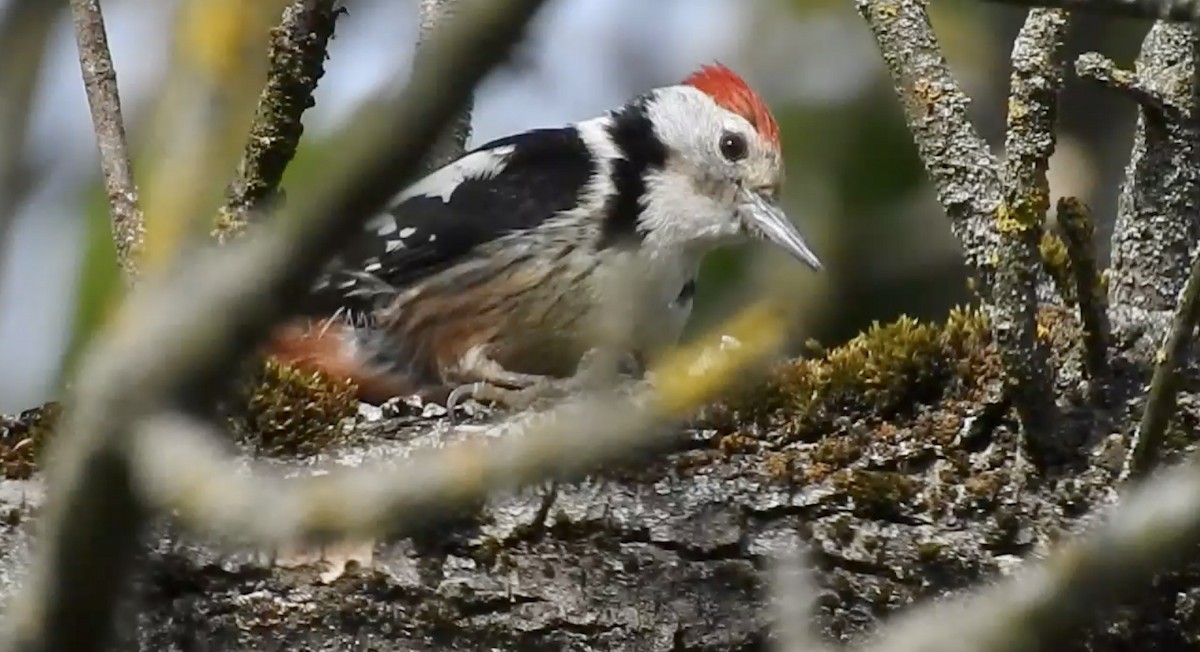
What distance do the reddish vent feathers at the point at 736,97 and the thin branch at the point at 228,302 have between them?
2.82 m

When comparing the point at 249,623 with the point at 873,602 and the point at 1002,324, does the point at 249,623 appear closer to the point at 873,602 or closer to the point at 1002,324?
the point at 873,602

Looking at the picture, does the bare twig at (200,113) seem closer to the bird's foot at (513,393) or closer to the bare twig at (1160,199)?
the bird's foot at (513,393)

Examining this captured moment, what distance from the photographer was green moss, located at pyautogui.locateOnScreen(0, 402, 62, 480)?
251 centimetres

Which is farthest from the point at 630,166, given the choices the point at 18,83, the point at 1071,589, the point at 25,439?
the point at 1071,589

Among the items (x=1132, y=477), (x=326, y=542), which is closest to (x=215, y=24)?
(x=326, y=542)

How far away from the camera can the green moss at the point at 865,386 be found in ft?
8.23

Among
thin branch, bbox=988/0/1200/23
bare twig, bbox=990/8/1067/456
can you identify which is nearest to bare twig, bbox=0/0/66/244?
bare twig, bbox=990/8/1067/456

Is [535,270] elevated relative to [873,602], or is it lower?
elevated

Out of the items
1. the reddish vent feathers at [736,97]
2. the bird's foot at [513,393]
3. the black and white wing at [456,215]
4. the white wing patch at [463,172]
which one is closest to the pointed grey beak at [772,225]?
the reddish vent feathers at [736,97]

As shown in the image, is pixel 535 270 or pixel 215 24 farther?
pixel 535 270

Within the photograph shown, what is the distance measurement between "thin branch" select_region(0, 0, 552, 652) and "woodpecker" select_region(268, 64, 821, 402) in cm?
205

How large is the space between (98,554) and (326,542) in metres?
0.22

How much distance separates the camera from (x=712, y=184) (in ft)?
12.6

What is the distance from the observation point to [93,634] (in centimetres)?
125
